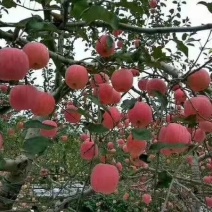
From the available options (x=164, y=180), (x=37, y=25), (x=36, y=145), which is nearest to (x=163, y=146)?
(x=164, y=180)

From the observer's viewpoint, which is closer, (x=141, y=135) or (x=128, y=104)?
(x=141, y=135)

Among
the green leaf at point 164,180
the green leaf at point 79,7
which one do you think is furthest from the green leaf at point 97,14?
the green leaf at point 164,180

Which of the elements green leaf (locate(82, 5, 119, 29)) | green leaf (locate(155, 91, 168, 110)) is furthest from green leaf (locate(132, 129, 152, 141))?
green leaf (locate(82, 5, 119, 29))

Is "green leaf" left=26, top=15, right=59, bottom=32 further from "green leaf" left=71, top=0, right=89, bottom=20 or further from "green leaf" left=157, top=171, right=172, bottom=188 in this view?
"green leaf" left=157, top=171, right=172, bottom=188

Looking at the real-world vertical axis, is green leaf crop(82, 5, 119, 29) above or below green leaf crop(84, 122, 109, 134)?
above

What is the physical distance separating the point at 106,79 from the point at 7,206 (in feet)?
3.90

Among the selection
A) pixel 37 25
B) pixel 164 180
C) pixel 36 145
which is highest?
pixel 37 25

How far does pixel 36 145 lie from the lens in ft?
2.93

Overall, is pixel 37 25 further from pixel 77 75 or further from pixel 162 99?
pixel 162 99

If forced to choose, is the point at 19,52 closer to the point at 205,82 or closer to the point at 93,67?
the point at 93,67

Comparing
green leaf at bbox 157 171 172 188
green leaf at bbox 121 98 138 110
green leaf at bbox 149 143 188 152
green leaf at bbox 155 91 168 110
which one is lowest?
green leaf at bbox 157 171 172 188

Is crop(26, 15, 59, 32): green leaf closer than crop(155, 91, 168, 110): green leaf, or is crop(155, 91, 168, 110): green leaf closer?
crop(26, 15, 59, 32): green leaf

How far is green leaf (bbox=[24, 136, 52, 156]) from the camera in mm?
885

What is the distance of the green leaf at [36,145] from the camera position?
89 centimetres
